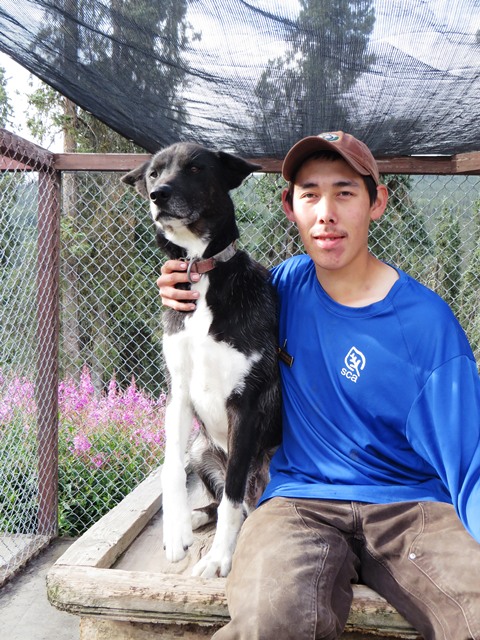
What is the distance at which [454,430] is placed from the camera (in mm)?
1534

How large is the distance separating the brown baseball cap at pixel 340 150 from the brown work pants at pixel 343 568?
0.97 m

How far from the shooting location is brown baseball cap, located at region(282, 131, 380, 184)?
1717mm

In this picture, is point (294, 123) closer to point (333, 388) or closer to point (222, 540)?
point (333, 388)

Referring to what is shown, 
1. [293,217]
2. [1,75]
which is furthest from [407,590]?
[1,75]

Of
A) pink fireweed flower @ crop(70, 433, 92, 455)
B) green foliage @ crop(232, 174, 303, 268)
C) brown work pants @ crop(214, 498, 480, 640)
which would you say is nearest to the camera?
brown work pants @ crop(214, 498, 480, 640)

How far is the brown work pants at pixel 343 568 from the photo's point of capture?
1.31 meters

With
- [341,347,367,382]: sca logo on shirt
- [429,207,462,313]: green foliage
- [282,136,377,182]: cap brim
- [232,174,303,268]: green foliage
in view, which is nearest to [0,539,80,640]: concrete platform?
[341,347,367,382]: sca logo on shirt

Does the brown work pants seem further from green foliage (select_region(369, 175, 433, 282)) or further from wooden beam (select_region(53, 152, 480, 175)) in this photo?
green foliage (select_region(369, 175, 433, 282))

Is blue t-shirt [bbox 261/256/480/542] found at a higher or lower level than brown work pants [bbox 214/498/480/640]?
higher

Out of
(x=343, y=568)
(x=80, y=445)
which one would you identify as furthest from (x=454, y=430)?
(x=80, y=445)

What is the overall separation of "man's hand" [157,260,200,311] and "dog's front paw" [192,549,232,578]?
2.45 ft

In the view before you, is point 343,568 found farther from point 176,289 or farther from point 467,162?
point 467,162

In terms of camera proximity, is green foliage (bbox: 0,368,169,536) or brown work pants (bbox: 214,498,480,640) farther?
green foliage (bbox: 0,368,169,536)

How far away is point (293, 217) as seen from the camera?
1901mm
